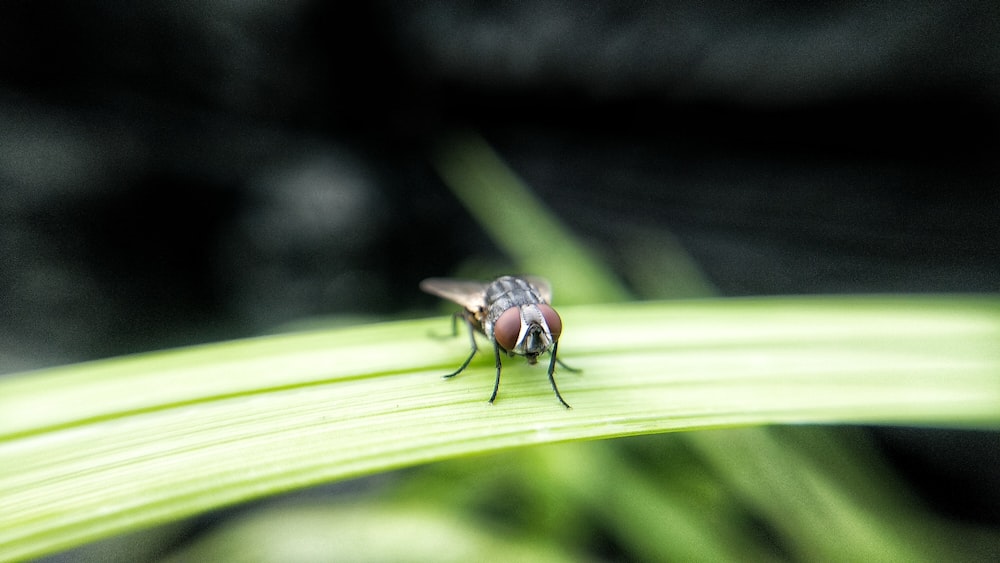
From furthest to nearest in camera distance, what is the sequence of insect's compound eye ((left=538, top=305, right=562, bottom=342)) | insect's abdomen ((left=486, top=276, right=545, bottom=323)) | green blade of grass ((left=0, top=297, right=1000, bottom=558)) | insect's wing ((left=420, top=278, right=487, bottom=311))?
1. insect's wing ((left=420, top=278, right=487, bottom=311))
2. insect's abdomen ((left=486, top=276, right=545, bottom=323))
3. insect's compound eye ((left=538, top=305, right=562, bottom=342))
4. green blade of grass ((left=0, top=297, right=1000, bottom=558))

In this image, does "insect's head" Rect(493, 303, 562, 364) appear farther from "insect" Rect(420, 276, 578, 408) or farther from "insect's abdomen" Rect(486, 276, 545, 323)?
"insect's abdomen" Rect(486, 276, 545, 323)

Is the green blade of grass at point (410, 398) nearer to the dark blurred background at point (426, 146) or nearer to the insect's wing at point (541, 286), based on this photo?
the insect's wing at point (541, 286)

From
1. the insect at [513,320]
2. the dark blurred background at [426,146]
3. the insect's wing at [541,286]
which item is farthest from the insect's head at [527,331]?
the dark blurred background at [426,146]

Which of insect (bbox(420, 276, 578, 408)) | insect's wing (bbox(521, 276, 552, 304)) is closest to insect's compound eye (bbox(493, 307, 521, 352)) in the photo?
insect (bbox(420, 276, 578, 408))

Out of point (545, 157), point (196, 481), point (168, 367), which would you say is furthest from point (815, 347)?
point (545, 157)

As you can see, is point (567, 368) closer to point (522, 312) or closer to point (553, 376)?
point (553, 376)

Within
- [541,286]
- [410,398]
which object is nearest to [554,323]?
[410,398]
